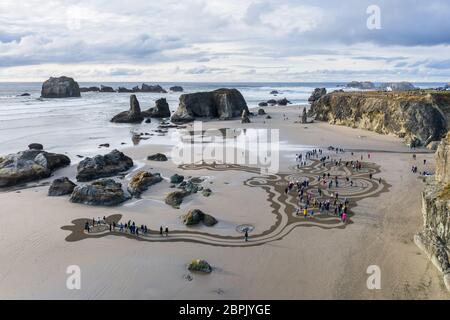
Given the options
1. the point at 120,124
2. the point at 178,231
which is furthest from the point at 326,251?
the point at 120,124

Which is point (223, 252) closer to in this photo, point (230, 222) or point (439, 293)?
point (230, 222)

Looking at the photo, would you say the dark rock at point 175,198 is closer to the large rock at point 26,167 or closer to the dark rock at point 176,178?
the dark rock at point 176,178

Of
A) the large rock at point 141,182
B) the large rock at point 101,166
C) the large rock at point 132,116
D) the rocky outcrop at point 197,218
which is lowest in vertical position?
the rocky outcrop at point 197,218

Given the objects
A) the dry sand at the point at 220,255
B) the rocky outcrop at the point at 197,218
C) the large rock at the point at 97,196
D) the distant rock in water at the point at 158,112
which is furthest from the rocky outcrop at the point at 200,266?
the distant rock in water at the point at 158,112

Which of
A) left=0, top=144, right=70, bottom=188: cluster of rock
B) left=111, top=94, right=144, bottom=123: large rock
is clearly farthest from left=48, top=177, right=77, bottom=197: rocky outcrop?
left=111, top=94, right=144, bottom=123: large rock

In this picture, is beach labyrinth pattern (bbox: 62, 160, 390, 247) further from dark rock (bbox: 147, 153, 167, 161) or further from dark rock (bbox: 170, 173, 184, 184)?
dark rock (bbox: 170, 173, 184, 184)
